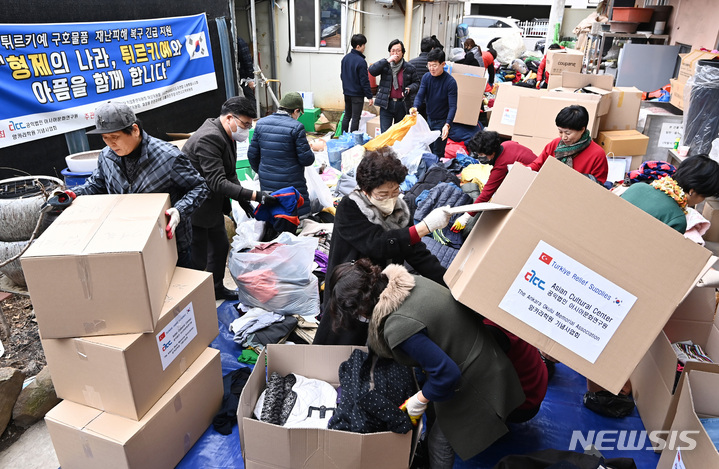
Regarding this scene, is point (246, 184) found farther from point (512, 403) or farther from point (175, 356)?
point (512, 403)

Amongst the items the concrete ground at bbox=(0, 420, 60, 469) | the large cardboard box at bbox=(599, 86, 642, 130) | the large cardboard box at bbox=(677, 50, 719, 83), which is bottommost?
the concrete ground at bbox=(0, 420, 60, 469)

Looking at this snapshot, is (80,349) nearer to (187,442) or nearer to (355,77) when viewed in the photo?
(187,442)

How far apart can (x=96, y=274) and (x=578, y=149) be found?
3.14 metres

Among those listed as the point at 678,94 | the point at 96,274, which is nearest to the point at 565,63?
the point at 678,94

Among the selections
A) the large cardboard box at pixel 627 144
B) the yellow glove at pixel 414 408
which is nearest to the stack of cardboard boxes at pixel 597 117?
the large cardboard box at pixel 627 144

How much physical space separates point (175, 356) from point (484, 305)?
56.9 inches

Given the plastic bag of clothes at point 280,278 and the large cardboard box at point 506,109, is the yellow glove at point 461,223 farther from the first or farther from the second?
the large cardboard box at point 506,109

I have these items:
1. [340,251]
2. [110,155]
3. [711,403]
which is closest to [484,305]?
[340,251]

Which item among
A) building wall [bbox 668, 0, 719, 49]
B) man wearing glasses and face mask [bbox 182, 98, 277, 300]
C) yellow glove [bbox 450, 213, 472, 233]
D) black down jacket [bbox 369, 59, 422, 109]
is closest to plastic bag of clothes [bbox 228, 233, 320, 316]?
man wearing glasses and face mask [bbox 182, 98, 277, 300]

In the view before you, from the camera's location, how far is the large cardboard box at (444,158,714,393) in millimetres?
1552

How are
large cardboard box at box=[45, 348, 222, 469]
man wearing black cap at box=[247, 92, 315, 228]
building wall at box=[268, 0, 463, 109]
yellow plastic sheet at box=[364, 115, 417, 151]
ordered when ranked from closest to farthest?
large cardboard box at box=[45, 348, 222, 469], man wearing black cap at box=[247, 92, 315, 228], yellow plastic sheet at box=[364, 115, 417, 151], building wall at box=[268, 0, 463, 109]

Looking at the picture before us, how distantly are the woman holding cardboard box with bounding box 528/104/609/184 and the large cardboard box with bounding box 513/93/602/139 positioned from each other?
170 cm

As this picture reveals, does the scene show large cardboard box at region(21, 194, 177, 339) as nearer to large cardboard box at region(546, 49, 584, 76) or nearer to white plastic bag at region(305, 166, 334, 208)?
white plastic bag at region(305, 166, 334, 208)

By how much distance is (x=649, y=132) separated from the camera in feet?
18.2
